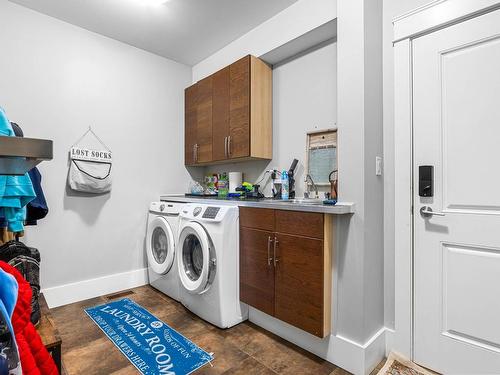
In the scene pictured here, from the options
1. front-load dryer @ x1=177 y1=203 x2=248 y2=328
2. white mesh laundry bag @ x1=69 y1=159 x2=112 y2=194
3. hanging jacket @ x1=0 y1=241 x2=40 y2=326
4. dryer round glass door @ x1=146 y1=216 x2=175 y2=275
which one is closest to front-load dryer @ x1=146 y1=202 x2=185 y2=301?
dryer round glass door @ x1=146 y1=216 x2=175 y2=275

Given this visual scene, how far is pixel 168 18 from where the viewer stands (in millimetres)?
2453

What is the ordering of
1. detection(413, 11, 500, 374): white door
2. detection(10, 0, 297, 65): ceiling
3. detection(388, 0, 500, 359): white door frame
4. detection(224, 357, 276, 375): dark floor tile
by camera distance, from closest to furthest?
1. detection(413, 11, 500, 374): white door
2. detection(224, 357, 276, 375): dark floor tile
3. detection(388, 0, 500, 359): white door frame
4. detection(10, 0, 297, 65): ceiling

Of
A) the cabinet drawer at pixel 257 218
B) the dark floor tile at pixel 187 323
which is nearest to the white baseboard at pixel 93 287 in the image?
the dark floor tile at pixel 187 323

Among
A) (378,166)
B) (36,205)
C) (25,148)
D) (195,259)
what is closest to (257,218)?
(195,259)

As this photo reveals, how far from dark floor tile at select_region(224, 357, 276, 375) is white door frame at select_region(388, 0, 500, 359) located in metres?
0.86

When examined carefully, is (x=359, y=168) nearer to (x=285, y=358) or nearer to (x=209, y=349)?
(x=285, y=358)

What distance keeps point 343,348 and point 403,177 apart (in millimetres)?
1135

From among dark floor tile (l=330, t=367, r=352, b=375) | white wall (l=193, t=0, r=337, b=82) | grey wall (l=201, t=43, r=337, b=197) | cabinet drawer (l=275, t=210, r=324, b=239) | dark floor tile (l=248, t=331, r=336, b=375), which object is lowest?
dark floor tile (l=330, t=367, r=352, b=375)

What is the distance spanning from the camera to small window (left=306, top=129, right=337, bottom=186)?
2.15 meters

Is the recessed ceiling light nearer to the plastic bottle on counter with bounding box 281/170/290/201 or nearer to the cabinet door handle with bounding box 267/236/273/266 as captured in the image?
the plastic bottle on counter with bounding box 281/170/290/201

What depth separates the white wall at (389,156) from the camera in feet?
5.88

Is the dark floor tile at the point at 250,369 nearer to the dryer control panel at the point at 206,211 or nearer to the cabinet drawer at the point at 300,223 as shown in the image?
the cabinet drawer at the point at 300,223

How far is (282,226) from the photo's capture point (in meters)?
1.83

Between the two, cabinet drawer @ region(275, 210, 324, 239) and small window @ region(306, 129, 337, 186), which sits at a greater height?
small window @ region(306, 129, 337, 186)
